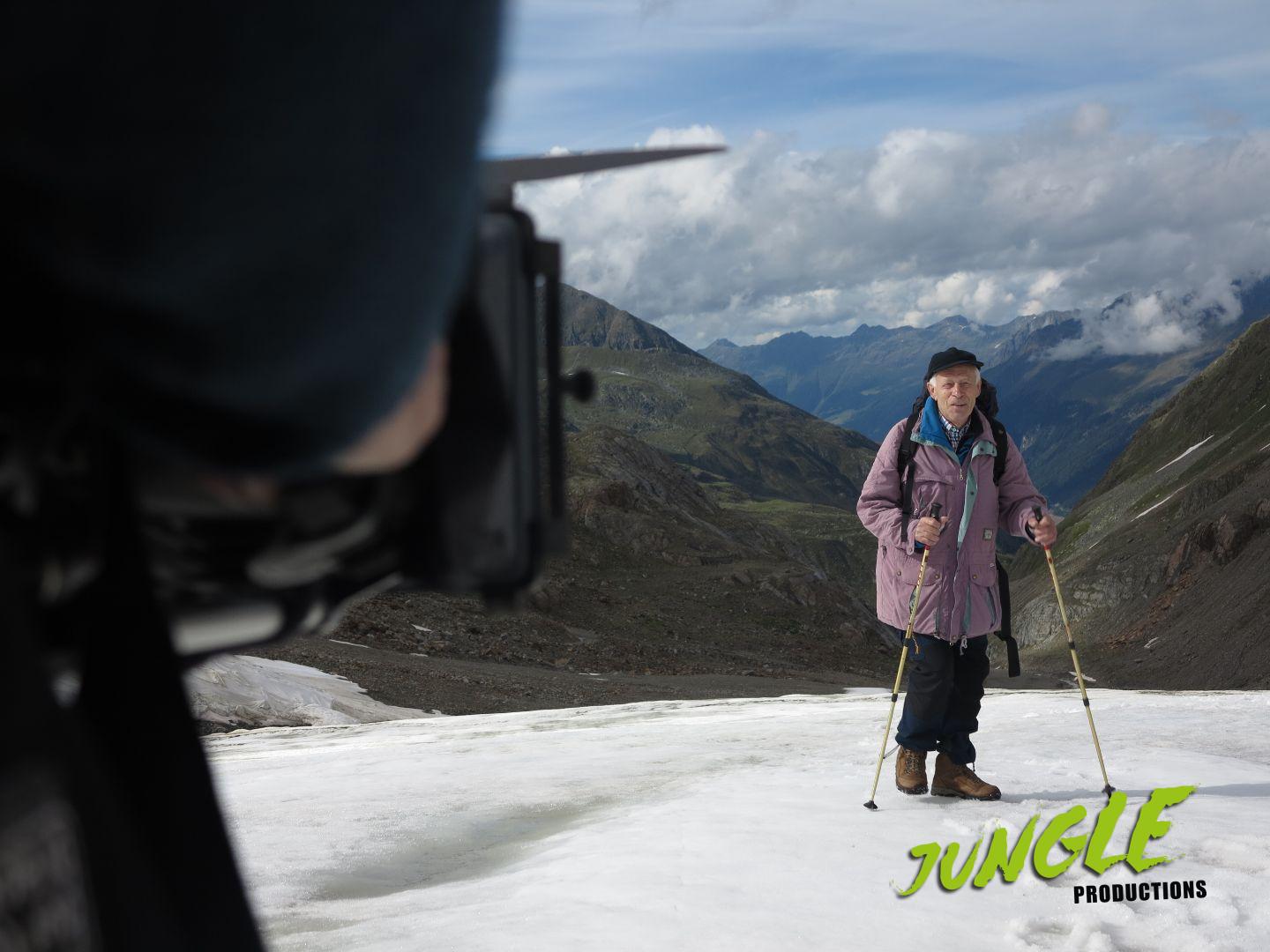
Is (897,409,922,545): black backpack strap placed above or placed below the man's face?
below

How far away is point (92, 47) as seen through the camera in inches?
19.7

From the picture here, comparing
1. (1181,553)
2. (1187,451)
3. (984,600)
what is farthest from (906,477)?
(1187,451)

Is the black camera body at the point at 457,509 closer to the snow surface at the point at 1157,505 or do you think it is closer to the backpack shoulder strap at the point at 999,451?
the backpack shoulder strap at the point at 999,451

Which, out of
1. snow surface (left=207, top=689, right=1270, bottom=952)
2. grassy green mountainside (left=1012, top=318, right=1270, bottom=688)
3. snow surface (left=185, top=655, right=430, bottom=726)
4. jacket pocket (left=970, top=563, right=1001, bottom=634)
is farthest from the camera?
grassy green mountainside (left=1012, top=318, right=1270, bottom=688)

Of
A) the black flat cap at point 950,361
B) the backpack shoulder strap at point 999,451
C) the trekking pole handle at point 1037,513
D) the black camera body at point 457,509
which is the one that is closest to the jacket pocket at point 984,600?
the trekking pole handle at point 1037,513

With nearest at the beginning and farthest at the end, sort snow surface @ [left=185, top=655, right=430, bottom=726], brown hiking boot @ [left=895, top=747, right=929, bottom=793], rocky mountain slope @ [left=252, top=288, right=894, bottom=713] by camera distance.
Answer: brown hiking boot @ [left=895, top=747, right=929, bottom=793], snow surface @ [left=185, top=655, right=430, bottom=726], rocky mountain slope @ [left=252, top=288, right=894, bottom=713]

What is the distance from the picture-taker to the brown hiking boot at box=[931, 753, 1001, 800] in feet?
23.0

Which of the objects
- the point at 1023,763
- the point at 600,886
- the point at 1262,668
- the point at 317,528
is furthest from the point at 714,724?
the point at 1262,668

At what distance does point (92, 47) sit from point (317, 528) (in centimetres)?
45

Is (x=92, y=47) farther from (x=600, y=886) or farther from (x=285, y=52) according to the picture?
(x=600, y=886)

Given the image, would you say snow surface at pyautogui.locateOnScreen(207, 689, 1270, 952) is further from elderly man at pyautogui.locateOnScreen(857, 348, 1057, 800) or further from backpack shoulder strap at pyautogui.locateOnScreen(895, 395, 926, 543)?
backpack shoulder strap at pyautogui.locateOnScreen(895, 395, 926, 543)

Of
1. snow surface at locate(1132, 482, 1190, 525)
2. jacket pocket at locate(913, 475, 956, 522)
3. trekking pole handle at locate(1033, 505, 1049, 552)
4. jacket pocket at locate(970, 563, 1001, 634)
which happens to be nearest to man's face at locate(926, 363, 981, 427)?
jacket pocket at locate(913, 475, 956, 522)

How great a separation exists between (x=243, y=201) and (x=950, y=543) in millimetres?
6789

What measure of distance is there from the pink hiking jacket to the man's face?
179mm
